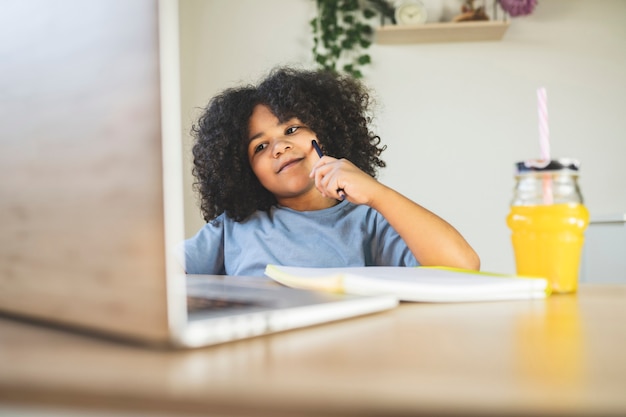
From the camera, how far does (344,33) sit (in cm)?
272

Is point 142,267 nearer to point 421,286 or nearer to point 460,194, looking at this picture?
point 421,286

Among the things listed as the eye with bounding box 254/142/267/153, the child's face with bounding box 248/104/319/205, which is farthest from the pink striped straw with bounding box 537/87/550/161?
the eye with bounding box 254/142/267/153

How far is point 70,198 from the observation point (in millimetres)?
294

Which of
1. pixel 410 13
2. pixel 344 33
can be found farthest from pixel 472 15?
pixel 344 33

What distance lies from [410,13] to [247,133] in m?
1.36

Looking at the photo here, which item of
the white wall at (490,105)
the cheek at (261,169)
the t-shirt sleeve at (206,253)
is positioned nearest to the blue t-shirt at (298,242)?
the t-shirt sleeve at (206,253)

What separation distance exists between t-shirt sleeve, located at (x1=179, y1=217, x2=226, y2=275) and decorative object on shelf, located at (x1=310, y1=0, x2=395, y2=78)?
1488 mm

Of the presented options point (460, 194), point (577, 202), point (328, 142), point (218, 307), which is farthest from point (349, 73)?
point (218, 307)

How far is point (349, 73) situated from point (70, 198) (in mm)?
2515

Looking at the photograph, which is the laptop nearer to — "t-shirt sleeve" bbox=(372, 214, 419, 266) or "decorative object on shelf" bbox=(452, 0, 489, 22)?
"t-shirt sleeve" bbox=(372, 214, 419, 266)

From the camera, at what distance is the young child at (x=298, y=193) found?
1.09m

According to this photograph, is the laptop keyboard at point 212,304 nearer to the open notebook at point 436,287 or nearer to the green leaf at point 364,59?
the open notebook at point 436,287

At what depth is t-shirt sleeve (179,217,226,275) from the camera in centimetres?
138

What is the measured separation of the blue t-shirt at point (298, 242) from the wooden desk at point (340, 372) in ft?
2.89
